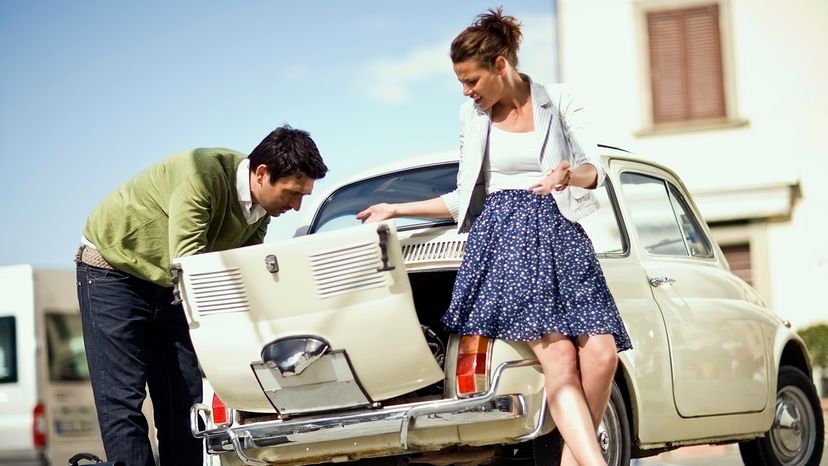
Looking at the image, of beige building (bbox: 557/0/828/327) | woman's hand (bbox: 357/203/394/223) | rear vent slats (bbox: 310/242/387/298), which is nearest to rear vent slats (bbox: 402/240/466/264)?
woman's hand (bbox: 357/203/394/223)

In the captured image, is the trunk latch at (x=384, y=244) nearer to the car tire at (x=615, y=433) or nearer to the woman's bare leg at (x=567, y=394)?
the woman's bare leg at (x=567, y=394)

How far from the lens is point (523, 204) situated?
500cm

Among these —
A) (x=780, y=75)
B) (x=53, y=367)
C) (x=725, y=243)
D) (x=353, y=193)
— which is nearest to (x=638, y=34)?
(x=780, y=75)

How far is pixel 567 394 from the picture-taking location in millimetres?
4844

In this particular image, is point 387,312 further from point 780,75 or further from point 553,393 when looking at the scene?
point 780,75

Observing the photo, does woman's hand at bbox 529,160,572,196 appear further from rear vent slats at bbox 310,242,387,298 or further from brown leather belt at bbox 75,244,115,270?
brown leather belt at bbox 75,244,115,270

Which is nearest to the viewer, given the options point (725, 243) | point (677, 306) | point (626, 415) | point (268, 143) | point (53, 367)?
point (268, 143)

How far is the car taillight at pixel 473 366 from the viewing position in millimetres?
4941

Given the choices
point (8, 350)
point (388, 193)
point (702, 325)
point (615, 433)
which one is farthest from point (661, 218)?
point (8, 350)

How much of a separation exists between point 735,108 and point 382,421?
50.6 feet

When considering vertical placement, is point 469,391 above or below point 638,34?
below

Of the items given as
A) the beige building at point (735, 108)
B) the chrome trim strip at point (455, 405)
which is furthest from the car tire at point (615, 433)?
the beige building at point (735, 108)

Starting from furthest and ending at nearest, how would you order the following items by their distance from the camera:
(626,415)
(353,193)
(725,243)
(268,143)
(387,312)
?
1. (725,243)
2. (353,193)
3. (626,415)
4. (268,143)
5. (387,312)

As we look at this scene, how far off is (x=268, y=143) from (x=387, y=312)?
2.87 ft
